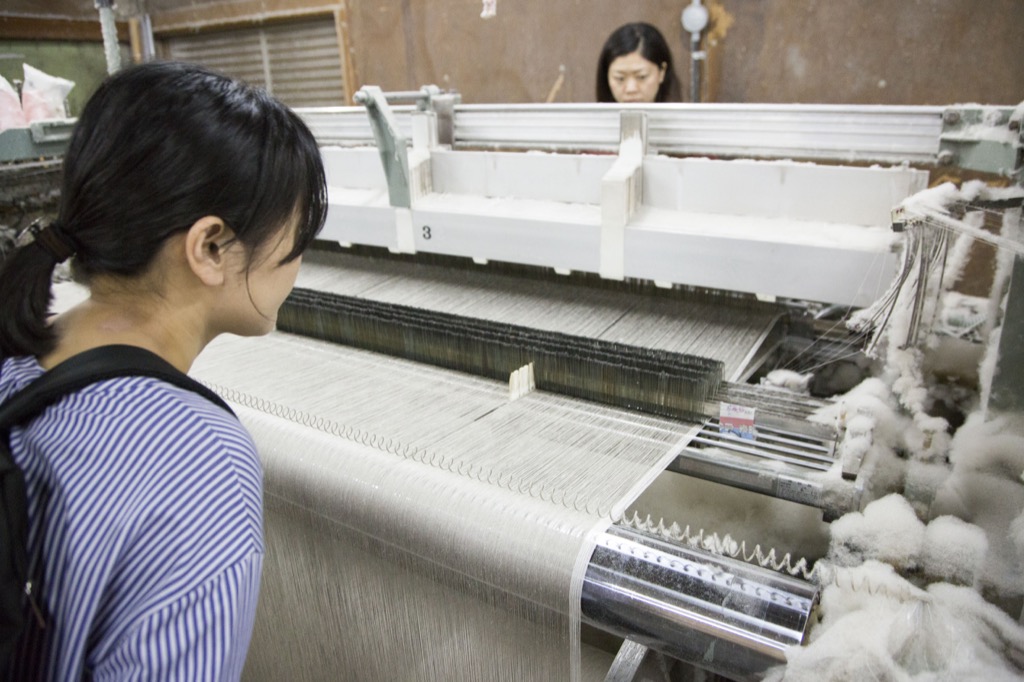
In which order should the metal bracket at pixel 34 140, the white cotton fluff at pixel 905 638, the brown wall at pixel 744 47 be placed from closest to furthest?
the white cotton fluff at pixel 905 638 < the metal bracket at pixel 34 140 < the brown wall at pixel 744 47

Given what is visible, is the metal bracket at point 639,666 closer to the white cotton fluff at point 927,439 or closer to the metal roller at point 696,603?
the metal roller at point 696,603

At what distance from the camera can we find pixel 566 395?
1.36m

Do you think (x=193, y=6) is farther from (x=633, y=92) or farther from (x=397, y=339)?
(x=397, y=339)

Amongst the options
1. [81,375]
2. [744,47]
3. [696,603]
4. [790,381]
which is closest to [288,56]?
[744,47]

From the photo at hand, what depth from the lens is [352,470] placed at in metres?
1.16

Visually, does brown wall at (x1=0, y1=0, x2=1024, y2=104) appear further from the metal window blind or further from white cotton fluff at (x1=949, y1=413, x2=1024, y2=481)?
white cotton fluff at (x1=949, y1=413, x2=1024, y2=481)

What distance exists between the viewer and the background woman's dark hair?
2.61m

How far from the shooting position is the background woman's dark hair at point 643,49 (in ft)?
8.57

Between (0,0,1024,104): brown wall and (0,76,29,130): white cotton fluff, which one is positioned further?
(0,0,1024,104): brown wall

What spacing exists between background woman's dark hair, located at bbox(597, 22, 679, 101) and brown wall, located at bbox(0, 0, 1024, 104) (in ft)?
1.21

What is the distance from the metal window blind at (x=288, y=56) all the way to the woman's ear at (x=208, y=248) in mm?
3635

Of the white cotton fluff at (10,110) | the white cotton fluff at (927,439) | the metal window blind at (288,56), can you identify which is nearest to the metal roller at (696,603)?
the white cotton fluff at (927,439)

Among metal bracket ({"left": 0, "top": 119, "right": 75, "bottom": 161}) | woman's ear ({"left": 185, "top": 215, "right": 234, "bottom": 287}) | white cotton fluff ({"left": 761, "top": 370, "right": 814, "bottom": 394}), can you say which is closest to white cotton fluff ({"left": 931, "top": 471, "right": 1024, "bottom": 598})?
white cotton fluff ({"left": 761, "top": 370, "right": 814, "bottom": 394})

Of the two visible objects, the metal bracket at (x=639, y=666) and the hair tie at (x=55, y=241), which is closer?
the hair tie at (x=55, y=241)
